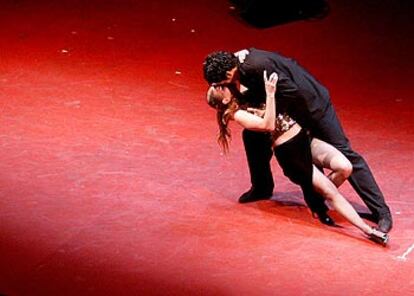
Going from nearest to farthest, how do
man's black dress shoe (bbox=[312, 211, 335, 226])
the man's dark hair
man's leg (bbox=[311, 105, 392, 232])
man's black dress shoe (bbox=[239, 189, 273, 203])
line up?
the man's dark hair
man's leg (bbox=[311, 105, 392, 232])
man's black dress shoe (bbox=[312, 211, 335, 226])
man's black dress shoe (bbox=[239, 189, 273, 203])

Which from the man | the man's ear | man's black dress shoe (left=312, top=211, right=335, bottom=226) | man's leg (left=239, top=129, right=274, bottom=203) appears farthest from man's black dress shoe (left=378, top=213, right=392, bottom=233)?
the man's ear

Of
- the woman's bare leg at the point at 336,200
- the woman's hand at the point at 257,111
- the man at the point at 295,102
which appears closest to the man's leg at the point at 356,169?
the man at the point at 295,102

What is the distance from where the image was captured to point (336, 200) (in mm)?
4996

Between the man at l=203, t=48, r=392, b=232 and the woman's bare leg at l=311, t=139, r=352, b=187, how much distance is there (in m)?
0.04

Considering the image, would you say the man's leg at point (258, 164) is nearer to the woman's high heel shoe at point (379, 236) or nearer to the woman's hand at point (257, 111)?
the woman's hand at point (257, 111)

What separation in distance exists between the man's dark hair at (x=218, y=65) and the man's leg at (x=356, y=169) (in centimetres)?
52

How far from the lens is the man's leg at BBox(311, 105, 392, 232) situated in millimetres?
5055

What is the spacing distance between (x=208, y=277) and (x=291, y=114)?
2.88 ft

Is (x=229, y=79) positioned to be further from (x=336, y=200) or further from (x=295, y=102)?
(x=336, y=200)

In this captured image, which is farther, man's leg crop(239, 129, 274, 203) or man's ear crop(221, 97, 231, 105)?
man's leg crop(239, 129, 274, 203)

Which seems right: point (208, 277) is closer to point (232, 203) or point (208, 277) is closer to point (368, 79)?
point (232, 203)

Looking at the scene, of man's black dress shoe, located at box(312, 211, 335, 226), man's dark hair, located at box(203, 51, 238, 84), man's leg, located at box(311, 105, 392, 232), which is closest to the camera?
man's dark hair, located at box(203, 51, 238, 84)

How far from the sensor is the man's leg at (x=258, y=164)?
5.21m

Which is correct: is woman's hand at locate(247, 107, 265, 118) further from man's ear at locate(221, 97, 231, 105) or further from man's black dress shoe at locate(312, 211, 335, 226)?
man's black dress shoe at locate(312, 211, 335, 226)
